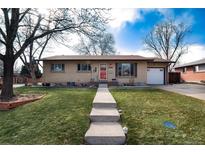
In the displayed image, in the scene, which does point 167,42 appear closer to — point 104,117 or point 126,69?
point 126,69

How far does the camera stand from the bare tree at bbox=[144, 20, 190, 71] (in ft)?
103

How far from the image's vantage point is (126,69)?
695 inches

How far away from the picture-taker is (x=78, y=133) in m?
4.86

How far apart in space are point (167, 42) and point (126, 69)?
1772 cm

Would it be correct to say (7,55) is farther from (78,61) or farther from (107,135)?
(78,61)

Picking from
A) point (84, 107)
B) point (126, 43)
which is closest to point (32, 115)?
point (84, 107)

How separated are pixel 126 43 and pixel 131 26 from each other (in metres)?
0.98

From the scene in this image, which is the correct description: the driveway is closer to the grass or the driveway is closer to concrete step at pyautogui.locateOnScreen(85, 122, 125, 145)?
the grass

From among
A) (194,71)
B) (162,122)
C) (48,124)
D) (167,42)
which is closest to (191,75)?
(194,71)

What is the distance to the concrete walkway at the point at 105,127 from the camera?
4.41 meters

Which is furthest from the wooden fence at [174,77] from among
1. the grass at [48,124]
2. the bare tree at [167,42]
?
the grass at [48,124]

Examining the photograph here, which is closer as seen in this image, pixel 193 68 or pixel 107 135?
pixel 107 135

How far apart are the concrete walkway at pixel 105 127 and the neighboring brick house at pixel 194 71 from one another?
61.5ft
